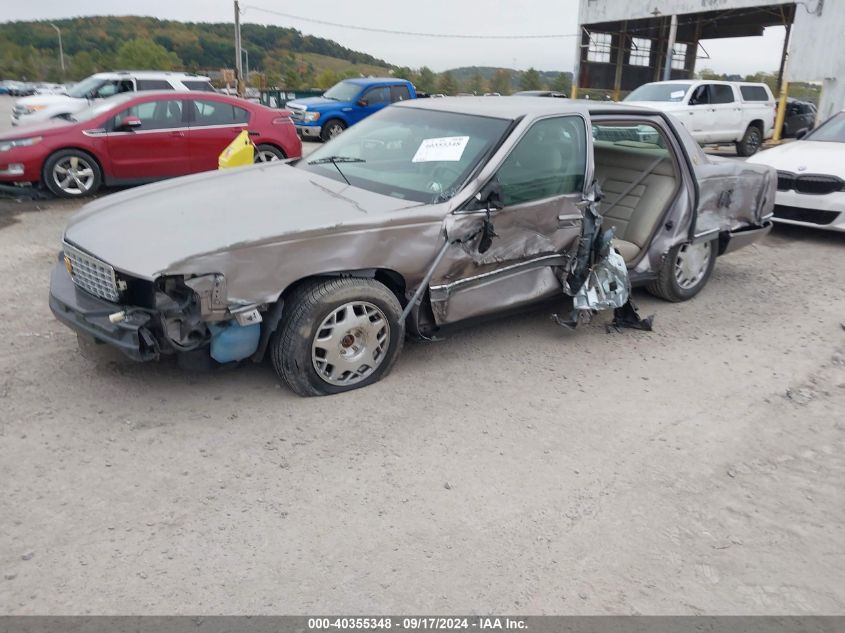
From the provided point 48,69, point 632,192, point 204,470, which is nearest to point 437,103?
point 632,192

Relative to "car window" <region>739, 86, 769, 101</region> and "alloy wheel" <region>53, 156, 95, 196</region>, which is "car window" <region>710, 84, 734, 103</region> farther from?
"alloy wheel" <region>53, 156, 95, 196</region>

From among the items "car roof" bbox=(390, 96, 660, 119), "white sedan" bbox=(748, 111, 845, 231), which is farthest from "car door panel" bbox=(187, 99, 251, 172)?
"white sedan" bbox=(748, 111, 845, 231)

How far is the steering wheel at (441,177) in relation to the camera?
4.32 metres

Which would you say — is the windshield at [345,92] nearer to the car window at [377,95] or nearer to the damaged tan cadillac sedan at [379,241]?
the car window at [377,95]

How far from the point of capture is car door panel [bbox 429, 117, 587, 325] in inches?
168

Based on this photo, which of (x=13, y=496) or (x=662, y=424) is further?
(x=662, y=424)

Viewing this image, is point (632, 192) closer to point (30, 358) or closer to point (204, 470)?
point (204, 470)

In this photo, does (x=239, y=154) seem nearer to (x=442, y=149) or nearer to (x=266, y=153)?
(x=442, y=149)

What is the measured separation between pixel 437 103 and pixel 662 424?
284 centimetres

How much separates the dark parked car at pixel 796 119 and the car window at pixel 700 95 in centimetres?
503

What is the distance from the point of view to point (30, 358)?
4.33 metres

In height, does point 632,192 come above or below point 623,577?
above

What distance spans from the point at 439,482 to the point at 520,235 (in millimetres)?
1890

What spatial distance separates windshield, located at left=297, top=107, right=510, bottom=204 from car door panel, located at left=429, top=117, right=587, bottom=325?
0.22 metres
